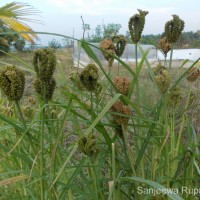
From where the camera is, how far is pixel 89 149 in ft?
1.52

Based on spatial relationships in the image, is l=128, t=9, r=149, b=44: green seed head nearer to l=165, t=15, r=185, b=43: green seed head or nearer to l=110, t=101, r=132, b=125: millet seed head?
l=165, t=15, r=185, b=43: green seed head

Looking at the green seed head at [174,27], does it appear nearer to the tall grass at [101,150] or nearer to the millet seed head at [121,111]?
the tall grass at [101,150]

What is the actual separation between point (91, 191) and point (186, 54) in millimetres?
4325

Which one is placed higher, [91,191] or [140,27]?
[140,27]

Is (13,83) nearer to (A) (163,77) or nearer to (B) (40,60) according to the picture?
(B) (40,60)

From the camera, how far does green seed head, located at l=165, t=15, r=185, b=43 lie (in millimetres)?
559

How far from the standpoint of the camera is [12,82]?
415mm

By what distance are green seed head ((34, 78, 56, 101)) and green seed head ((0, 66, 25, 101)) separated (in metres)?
0.03

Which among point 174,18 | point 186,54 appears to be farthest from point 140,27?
point 186,54

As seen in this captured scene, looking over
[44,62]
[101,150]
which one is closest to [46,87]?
[44,62]

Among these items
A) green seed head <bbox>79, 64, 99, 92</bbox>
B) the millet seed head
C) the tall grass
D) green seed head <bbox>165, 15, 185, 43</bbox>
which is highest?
green seed head <bbox>165, 15, 185, 43</bbox>

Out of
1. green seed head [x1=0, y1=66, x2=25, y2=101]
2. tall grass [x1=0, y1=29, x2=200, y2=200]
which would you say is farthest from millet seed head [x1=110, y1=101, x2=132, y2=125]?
green seed head [x1=0, y1=66, x2=25, y2=101]

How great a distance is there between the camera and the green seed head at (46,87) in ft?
1.43

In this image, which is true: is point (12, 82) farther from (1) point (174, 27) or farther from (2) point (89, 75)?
(1) point (174, 27)
